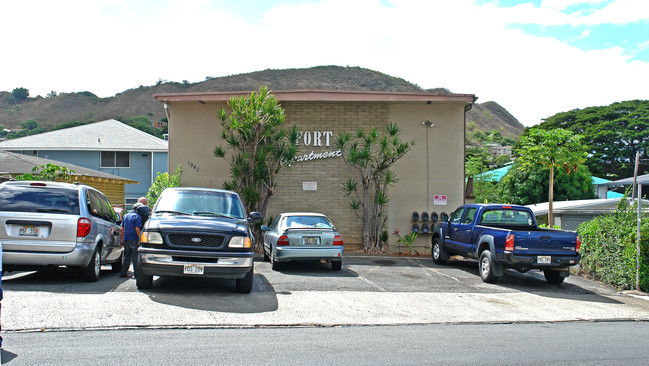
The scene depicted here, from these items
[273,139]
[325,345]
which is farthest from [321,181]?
[325,345]

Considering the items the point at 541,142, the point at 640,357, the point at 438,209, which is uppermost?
the point at 541,142

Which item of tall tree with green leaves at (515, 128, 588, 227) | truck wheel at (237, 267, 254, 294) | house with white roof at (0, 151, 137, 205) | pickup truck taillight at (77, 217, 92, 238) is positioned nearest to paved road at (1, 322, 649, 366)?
truck wheel at (237, 267, 254, 294)

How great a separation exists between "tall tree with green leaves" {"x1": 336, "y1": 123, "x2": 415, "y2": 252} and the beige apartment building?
33cm

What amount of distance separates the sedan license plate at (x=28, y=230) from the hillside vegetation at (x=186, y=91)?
106 meters

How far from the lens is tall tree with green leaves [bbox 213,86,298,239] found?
668 inches

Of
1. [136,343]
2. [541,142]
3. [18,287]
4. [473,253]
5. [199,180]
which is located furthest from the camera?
[199,180]

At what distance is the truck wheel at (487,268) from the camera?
1239cm

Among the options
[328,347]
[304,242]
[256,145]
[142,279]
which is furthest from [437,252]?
[328,347]

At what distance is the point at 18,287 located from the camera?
9.30 metres

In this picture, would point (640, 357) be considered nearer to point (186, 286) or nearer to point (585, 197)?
point (186, 286)

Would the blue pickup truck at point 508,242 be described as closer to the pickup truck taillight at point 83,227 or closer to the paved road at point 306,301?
the paved road at point 306,301

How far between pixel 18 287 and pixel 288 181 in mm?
10652

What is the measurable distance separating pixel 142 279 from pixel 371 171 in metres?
10.4

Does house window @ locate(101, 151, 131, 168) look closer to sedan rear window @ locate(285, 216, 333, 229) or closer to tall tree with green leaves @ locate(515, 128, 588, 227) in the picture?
sedan rear window @ locate(285, 216, 333, 229)
